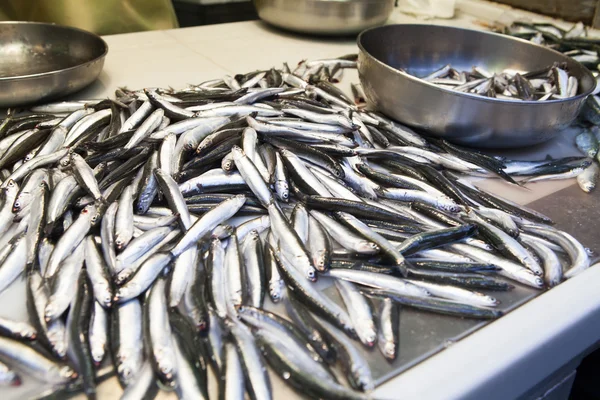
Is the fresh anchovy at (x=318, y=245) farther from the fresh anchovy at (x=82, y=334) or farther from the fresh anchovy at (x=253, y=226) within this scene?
the fresh anchovy at (x=82, y=334)

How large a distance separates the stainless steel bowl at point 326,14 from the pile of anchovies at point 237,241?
1.28m

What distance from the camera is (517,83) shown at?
209cm

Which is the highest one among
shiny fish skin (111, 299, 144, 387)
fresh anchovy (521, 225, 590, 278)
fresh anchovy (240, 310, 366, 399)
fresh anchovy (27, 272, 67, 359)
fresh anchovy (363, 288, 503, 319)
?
fresh anchovy (27, 272, 67, 359)

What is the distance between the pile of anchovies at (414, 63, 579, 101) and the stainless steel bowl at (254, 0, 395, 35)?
90 centimetres

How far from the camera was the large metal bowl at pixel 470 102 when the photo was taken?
1.67 metres

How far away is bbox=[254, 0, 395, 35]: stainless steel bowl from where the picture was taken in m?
2.88

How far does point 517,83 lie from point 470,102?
586 mm

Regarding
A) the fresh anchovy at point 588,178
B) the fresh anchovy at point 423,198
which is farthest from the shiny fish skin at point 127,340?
the fresh anchovy at point 588,178

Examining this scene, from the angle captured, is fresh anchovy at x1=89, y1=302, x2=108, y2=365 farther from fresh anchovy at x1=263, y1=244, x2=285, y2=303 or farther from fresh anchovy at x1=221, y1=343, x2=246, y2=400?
fresh anchovy at x1=263, y1=244, x2=285, y2=303

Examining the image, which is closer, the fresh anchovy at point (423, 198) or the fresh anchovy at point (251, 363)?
the fresh anchovy at point (251, 363)

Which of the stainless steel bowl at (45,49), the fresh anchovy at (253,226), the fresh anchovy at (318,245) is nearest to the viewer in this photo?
the fresh anchovy at (318,245)

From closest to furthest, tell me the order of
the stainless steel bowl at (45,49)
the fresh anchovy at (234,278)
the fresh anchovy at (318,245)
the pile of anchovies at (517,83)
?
the fresh anchovy at (234,278) → the fresh anchovy at (318,245) → the pile of anchovies at (517,83) → the stainless steel bowl at (45,49)

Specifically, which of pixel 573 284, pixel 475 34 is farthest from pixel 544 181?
pixel 475 34

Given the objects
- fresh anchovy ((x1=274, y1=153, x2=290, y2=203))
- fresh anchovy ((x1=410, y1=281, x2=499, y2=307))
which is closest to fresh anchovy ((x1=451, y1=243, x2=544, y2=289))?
fresh anchovy ((x1=410, y1=281, x2=499, y2=307))
